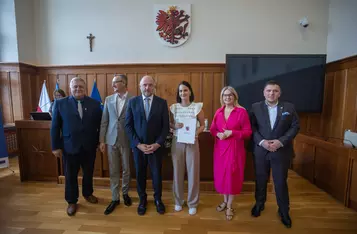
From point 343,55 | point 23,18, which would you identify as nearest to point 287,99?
point 343,55

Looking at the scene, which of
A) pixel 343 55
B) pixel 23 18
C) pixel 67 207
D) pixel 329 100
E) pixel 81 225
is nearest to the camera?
pixel 81 225

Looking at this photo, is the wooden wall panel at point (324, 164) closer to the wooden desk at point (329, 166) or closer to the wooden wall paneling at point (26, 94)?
the wooden desk at point (329, 166)

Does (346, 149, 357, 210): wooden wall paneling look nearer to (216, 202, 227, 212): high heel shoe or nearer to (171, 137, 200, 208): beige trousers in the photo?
(216, 202, 227, 212): high heel shoe

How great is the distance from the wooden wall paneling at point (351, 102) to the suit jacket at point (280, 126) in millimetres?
1997

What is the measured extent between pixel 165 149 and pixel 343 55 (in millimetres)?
3644

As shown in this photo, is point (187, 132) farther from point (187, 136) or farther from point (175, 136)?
point (175, 136)

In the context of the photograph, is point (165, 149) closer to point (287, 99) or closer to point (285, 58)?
point (287, 99)

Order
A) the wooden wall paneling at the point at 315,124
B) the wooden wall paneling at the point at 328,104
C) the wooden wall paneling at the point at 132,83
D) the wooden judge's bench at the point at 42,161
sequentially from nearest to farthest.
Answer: the wooden judge's bench at the point at 42,161 < the wooden wall paneling at the point at 328,104 < the wooden wall paneling at the point at 315,124 < the wooden wall paneling at the point at 132,83

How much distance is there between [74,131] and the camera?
1880 millimetres

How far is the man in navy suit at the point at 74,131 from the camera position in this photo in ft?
6.18

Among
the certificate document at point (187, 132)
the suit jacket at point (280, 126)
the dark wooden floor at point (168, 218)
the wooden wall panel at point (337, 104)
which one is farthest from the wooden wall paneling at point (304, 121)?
the certificate document at point (187, 132)

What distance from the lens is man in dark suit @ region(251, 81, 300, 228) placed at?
171 centimetres

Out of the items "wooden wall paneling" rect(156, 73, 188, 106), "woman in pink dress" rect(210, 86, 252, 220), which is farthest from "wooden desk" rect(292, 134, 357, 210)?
"wooden wall paneling" rect(156, 73, 188, 106)

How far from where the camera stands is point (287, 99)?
143 inches
